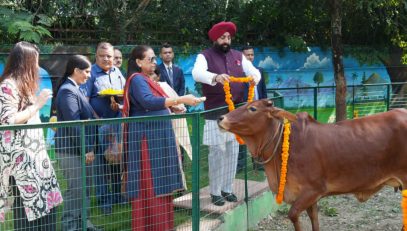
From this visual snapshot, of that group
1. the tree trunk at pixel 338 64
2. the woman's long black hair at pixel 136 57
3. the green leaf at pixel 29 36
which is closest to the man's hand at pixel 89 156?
the woman's long black hair at pixel 136 57


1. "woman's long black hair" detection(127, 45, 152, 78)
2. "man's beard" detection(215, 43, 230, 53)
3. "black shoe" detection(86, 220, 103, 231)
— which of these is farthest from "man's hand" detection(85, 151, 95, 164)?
"man's beard" detection(215, 43, 230, 53)

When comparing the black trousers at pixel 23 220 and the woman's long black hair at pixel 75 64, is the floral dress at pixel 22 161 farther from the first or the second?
the woman's long black hair at pixel 75 64

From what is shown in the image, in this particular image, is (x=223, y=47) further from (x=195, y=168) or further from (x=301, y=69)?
(x=301, y=69)

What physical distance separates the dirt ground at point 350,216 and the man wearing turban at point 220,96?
88 centimetres

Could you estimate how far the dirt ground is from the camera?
593 cm

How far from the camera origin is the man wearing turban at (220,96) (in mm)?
5332

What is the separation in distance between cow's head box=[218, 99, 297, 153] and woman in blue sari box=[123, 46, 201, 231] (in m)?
0.39

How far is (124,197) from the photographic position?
14.3 ft

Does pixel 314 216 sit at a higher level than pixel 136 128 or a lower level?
lower

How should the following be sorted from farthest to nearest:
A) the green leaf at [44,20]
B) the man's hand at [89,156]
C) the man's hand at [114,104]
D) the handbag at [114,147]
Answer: the green leaf at [44,20], the man's hand at [114,104], the handbag at [114,147], the man's hand at [89,156]

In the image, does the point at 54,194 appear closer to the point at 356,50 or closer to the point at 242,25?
the point at 242,25

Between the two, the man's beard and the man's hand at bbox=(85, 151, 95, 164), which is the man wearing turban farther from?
the man's hand at bbox=(85, 151, 95, 164)

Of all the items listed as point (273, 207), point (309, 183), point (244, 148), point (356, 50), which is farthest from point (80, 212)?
point (356, 50)

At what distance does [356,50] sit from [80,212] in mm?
→ 11007
